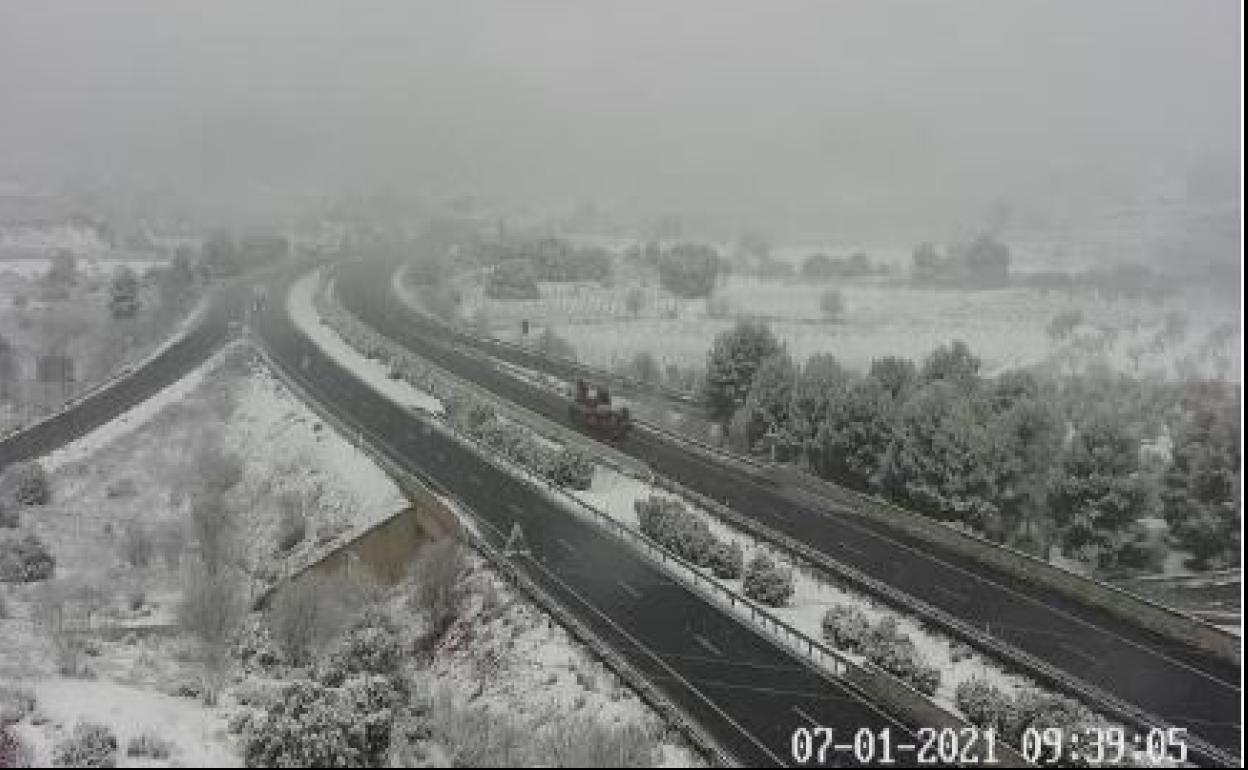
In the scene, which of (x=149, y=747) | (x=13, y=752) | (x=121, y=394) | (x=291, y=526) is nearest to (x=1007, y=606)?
(x=149, y=747)

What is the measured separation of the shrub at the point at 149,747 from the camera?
27.8m

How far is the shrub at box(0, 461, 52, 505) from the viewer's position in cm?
7681

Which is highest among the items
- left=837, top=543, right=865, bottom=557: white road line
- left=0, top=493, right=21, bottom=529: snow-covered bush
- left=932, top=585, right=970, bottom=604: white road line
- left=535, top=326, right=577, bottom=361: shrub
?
left=535, top=326, right=577, bottom=361: shrub

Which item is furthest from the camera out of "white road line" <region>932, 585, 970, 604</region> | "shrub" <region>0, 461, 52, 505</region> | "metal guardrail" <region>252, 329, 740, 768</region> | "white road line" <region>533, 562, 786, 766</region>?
"shrub" <region>0, 461, 52, 505</region>

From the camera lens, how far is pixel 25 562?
63.8 meters

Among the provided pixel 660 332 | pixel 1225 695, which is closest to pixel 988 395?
pixel 1225 695

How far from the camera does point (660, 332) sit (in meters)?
133

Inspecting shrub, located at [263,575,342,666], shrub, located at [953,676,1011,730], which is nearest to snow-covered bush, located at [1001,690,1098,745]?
shrub, located at [953,676,1011,730]

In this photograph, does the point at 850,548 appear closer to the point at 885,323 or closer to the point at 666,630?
the point at 666,630

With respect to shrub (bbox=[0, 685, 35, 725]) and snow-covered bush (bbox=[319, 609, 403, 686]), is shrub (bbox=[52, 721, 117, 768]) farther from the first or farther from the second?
snow-covered bush (bbox=[319, 609, 403, 686])

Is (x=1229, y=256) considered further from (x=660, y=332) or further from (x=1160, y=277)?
(x=660, y=332)

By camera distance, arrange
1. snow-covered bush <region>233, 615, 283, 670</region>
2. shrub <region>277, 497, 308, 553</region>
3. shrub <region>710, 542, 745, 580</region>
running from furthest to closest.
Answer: shrub <region>277, 497, 308, 553</region>
shrub <region>710, 542, 745, 580</region>
snow-covered bush <region>233, 615, 283, 670</region>

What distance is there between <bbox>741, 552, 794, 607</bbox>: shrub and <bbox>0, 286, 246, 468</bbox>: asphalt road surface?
187 ft

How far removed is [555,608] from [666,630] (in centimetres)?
405
